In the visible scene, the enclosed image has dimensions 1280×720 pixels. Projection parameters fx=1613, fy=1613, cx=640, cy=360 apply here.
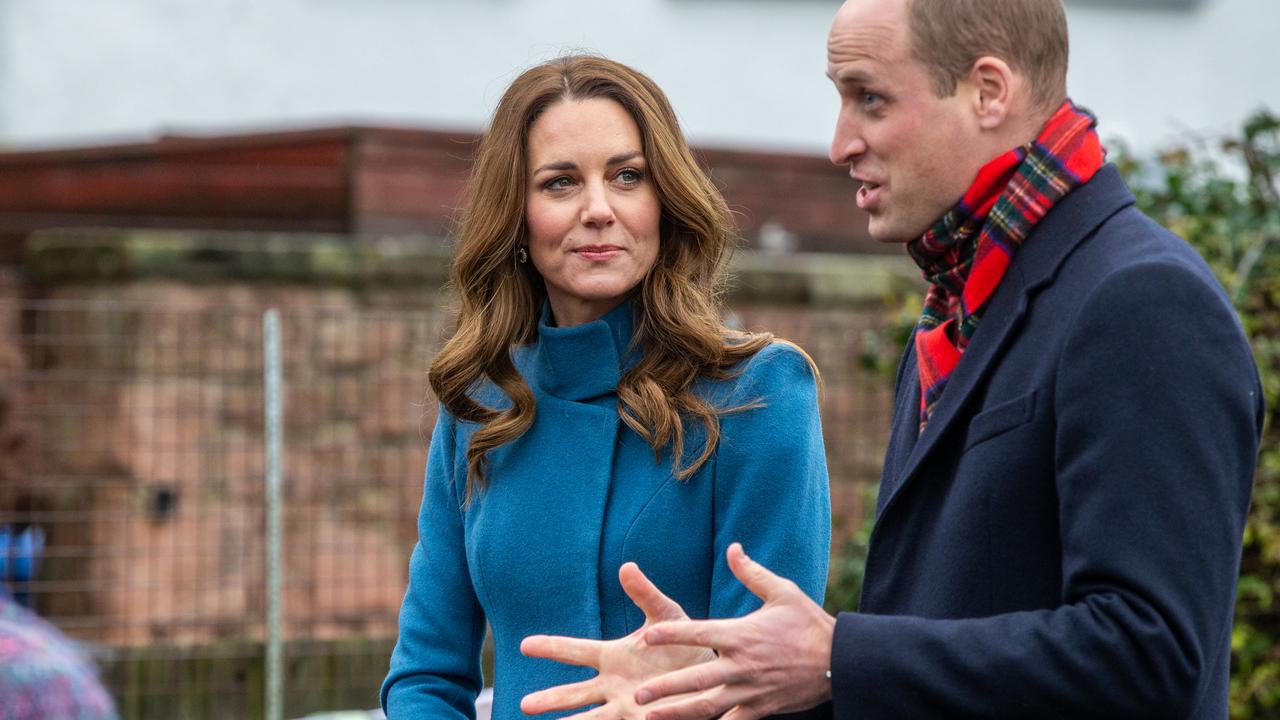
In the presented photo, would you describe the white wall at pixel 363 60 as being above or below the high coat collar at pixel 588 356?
above

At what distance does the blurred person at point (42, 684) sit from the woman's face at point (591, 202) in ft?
3.99

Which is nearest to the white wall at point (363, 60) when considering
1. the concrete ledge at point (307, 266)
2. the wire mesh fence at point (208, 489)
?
the concrete ledge at point (307, 266)

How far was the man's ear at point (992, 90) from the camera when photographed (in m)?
1.94

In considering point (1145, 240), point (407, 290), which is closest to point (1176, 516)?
point (1145, 240)

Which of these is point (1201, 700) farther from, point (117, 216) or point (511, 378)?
point (117, 216)

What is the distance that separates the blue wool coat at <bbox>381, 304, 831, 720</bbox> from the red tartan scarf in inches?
20.5

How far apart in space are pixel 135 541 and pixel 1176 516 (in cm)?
572

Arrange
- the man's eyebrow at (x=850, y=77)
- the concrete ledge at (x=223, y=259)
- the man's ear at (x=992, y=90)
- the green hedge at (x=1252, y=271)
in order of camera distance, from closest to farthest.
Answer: the man's ear at (x=992, y=90) < the man's eyebrow at (x=850, y=77) < the green hedge at (x=1252, y=271) < the concrete ledge at (x=223, y=259)

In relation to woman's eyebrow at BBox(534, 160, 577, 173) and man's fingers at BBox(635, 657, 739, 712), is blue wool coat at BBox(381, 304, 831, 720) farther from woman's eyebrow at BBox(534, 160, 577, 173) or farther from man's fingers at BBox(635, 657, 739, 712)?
man's fingers at BBox(635, 657, 739, 712)

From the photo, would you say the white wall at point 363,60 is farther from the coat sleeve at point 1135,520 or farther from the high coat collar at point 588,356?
the coat sleeve at point 1135,520

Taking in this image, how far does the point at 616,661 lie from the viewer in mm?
2061

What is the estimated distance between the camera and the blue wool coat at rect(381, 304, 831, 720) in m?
2.55

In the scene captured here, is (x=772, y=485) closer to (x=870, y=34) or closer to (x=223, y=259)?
(x=870, y=34)

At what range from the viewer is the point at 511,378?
2.89m
